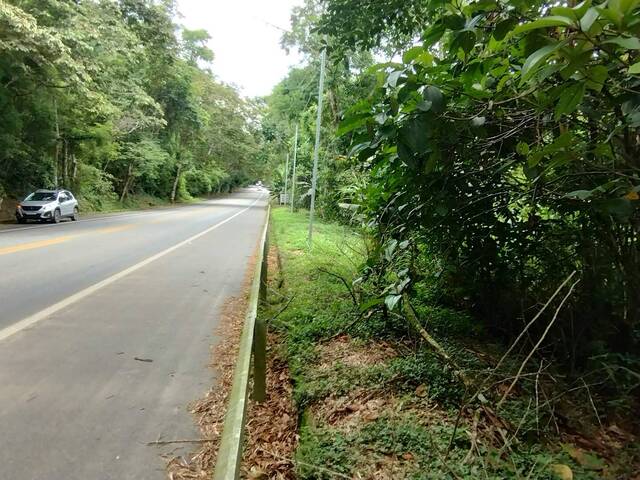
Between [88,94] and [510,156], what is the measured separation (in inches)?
733

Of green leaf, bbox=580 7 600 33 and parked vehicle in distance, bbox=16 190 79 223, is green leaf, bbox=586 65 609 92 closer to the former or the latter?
green leaf, bbox=580 7 600 33

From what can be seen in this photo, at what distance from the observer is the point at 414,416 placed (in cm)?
356

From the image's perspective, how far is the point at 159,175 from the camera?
149ft

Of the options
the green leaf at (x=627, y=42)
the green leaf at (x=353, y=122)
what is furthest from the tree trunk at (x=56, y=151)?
the green leaf at (x=627, y=42)

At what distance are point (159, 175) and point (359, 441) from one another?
4575 cm

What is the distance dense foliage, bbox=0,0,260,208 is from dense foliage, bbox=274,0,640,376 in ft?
48.2

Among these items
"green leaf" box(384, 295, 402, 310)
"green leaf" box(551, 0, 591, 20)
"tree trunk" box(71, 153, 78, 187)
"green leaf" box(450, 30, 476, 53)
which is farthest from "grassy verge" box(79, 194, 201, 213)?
"green leaf" box(551, 0, 591, 20)

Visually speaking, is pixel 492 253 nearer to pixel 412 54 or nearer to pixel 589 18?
pixel 412 54

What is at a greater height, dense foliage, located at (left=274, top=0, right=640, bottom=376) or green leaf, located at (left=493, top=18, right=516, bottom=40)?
green leaf, located at (left=493, top=18, right=516, bottom=40)

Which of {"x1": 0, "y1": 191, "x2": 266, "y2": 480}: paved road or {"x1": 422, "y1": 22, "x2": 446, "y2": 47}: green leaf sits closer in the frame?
{"x1": 422, "y1": 22, "x2": 446, "y2": 47}: green leaf

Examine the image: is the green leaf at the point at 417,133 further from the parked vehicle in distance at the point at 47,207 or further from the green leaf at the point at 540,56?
the parked vehicle in distance at the point at 47,207

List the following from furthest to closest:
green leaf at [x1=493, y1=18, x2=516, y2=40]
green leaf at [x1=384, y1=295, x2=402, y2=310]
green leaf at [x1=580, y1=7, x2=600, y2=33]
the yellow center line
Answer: the yellow center line, green leaf at [x1=384, y1=295, x2=402, y2=310], green leaf at [x1=493, y1=18, x2=516, y2=40], green leaf at [x1=580, y1=7, x2=600, y2=33]

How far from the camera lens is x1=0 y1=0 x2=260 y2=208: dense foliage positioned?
16891 millimetres

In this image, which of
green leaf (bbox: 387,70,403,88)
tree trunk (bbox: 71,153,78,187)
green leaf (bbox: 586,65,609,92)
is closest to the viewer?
green leaf (bbox: 586,65,609,92)
